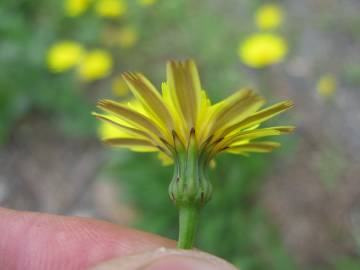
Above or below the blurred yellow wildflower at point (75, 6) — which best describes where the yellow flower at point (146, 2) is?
above

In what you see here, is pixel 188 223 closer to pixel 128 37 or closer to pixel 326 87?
pixel 326 87

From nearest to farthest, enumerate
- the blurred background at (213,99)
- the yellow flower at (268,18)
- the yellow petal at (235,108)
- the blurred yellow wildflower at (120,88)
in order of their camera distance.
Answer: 1. the yellow petal at (235,108)
2. the blurred background at (213,99)
3. the blurred yellow wildflower at (120,88)
4. the yellow flower at (268,18)

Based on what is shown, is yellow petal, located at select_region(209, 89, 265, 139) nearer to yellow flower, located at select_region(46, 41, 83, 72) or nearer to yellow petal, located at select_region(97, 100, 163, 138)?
yellow petal, located at select_region(97, 100, 163, 138)

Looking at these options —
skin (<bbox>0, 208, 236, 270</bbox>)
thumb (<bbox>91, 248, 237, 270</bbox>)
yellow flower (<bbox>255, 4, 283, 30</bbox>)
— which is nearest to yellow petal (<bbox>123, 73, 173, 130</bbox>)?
thumb (<bbox>91, 248, 237, 270</bbox>)

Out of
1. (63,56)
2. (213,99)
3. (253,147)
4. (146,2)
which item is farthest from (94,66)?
(253,147)

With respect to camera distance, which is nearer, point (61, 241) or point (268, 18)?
point (61, 241)

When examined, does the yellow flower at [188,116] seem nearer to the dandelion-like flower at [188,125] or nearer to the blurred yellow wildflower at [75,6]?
the dandelion-like flower at [188,125]

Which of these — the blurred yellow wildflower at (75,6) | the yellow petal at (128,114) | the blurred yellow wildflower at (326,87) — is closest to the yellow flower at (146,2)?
the blurred yellow wildflower at (75,6)
